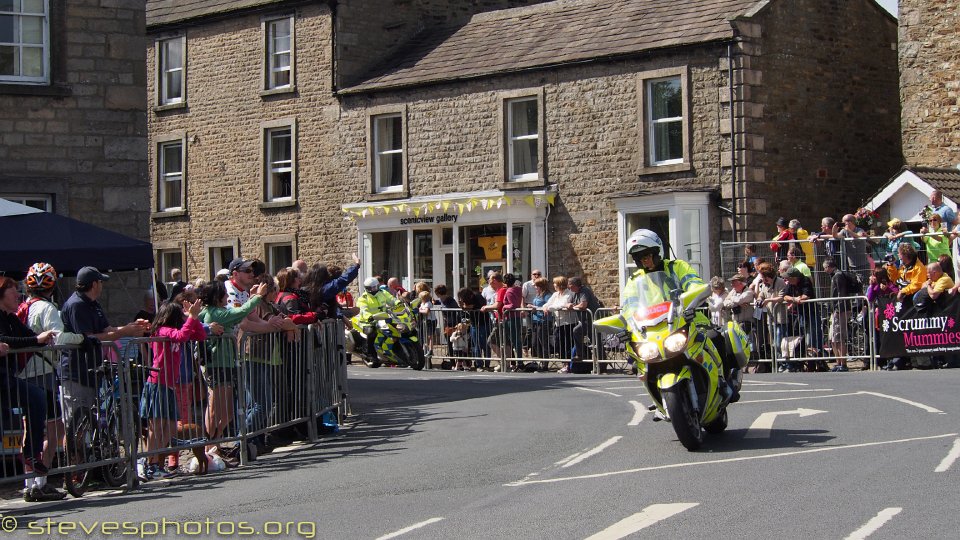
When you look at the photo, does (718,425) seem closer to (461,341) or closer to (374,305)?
(461,341)

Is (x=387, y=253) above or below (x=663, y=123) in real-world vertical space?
below

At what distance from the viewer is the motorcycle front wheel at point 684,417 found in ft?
38.9

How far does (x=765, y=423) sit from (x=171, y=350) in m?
5.80

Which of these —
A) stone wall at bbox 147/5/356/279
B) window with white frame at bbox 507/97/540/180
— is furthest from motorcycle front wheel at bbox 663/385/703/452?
stone wall at bbox 147/5/356/279

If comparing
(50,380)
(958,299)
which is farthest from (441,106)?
(50,380)

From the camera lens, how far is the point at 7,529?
31.9ft

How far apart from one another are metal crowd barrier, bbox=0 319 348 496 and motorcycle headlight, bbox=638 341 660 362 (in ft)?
12.2

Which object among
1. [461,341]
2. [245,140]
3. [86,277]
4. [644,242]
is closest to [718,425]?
[644,242]

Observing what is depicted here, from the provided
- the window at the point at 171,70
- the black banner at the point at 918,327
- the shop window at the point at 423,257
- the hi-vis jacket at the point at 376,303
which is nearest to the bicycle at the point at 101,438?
the black banner at the point at 918,327

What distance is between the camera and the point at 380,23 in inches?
1499

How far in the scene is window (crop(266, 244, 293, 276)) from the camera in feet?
127

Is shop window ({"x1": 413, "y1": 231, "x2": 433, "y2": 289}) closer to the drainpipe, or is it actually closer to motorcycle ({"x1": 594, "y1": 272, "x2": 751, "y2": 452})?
the drainpipe

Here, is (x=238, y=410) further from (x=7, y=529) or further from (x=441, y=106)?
(x=441, y=106)

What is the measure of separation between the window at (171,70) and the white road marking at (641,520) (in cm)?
3344
